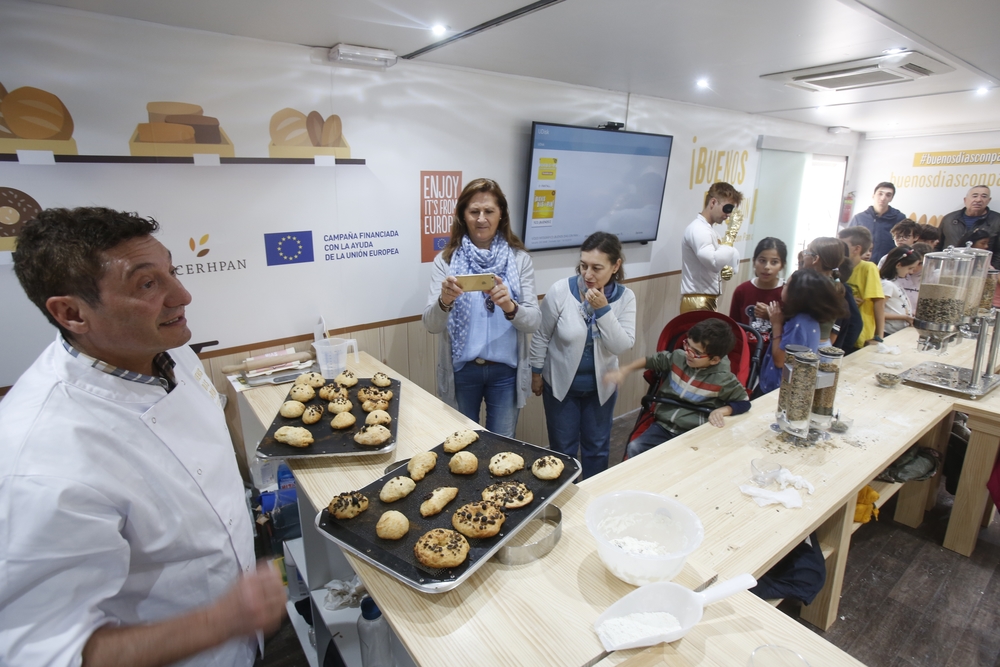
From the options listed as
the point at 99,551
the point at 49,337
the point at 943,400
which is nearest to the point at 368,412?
the point at 99,551

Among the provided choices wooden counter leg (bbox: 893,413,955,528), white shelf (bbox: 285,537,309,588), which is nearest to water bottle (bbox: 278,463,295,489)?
white shelf (bbox: 285,537,309,588)

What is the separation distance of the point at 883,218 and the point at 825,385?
A: 5.05 metres

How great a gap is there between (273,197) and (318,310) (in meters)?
0.55

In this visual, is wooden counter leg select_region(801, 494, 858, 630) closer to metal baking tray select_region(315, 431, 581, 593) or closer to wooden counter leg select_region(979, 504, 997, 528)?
metal baking tray select_region(315, 431, 581, 593)

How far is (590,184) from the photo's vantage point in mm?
3258

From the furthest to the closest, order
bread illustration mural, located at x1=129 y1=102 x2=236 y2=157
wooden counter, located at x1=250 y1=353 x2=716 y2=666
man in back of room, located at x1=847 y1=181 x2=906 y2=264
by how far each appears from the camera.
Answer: man in back of room, located at x1=847 y1=181 x2=906 y2=264 → bread illustration mural, located at x1=129 y1=102 x2=236 y2=157 → wooden counter, located at x1=250 y1=353 x2=716 y2=666

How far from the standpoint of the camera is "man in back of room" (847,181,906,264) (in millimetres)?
5418

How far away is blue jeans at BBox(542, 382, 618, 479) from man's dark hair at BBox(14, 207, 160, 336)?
1842mm

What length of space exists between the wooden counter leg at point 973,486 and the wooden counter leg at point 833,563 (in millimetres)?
908

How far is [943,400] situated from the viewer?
7.02 ft

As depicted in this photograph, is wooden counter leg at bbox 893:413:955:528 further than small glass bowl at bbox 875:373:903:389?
Yes

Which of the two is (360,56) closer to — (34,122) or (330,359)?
(34,122)

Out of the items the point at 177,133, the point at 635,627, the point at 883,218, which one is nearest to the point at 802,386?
the point at 635,627

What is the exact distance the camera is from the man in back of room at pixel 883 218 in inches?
213
